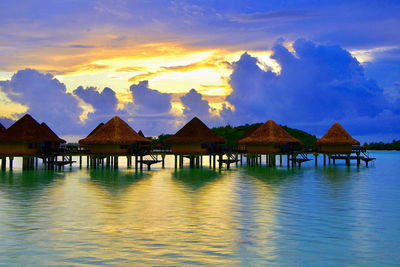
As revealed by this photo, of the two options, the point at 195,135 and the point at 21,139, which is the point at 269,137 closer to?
the point at 195,135

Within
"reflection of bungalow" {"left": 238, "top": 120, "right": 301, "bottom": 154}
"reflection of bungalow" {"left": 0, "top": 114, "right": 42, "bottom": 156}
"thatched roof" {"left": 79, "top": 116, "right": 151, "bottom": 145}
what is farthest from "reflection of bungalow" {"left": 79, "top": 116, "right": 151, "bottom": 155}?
"reflection of bungalow" {"left": 238, "top": 120, "right": 301, "bottom": 154}

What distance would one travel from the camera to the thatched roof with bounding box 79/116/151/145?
148ft

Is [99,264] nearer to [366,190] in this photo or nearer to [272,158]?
[366,190]

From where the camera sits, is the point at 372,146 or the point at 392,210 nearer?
the point at 392,210

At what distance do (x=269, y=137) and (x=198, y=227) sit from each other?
114 feet

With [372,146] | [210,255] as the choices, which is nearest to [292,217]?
[210,255]

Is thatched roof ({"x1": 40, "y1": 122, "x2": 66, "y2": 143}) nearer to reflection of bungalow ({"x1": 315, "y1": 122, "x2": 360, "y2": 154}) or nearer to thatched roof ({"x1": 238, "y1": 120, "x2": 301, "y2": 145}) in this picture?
thatched roof ({"x1": 238, "y1": 120, "x2": 301, "y2": 145})

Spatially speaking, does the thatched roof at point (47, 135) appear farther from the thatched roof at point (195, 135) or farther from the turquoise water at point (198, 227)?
the turquoise water at point (198, 227)

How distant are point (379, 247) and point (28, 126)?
3851 centimetres

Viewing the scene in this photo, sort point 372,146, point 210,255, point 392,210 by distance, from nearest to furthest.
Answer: point 210,255 → point 392,210 → point 372,146

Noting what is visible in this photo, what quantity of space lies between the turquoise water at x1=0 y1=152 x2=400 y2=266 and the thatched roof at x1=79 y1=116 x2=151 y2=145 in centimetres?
1579

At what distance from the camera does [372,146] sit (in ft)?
475

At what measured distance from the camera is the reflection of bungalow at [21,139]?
144ft

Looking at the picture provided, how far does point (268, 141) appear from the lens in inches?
1971
